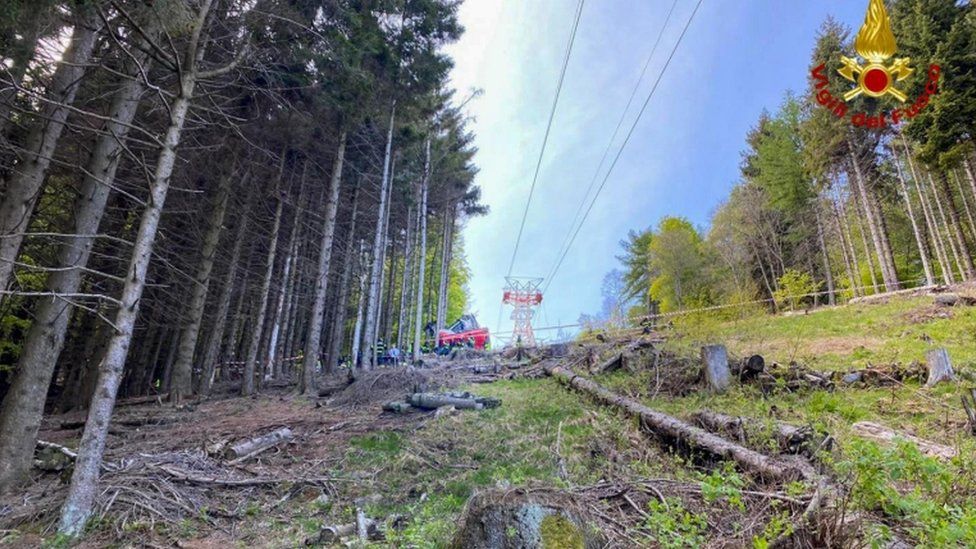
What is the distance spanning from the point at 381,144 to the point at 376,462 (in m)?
12.8

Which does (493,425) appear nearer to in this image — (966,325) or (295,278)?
(966,325)

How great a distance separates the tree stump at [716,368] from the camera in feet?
21.4

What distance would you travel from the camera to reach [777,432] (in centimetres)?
352

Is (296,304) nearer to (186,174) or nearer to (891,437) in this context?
(186,174)

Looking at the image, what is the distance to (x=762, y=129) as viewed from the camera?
2619 cm

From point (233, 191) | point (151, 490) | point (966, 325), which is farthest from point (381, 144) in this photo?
point (966, 325)

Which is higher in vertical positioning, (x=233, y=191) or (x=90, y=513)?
(x=233, y=191)

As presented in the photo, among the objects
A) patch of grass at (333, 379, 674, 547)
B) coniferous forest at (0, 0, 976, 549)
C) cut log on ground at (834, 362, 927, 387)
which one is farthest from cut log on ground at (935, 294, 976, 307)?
patch of grass at (333, 379, 674, 547)

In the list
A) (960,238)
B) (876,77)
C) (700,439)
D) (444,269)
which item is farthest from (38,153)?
(960,238)

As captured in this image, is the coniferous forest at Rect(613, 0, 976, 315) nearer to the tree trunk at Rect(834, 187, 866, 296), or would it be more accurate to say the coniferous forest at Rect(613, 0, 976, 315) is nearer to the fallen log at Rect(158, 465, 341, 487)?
the tree trunk at Rect(834, 187, 866, 296)

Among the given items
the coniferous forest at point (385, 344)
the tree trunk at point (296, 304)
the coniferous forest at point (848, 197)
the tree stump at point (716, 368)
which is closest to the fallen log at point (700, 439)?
the coniferous forest at point (385, 344)

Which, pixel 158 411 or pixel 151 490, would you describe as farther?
pixel 158 411

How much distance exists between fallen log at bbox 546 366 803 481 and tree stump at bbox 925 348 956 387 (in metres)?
→ 3.99

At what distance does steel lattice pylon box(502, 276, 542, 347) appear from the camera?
77.0ft
